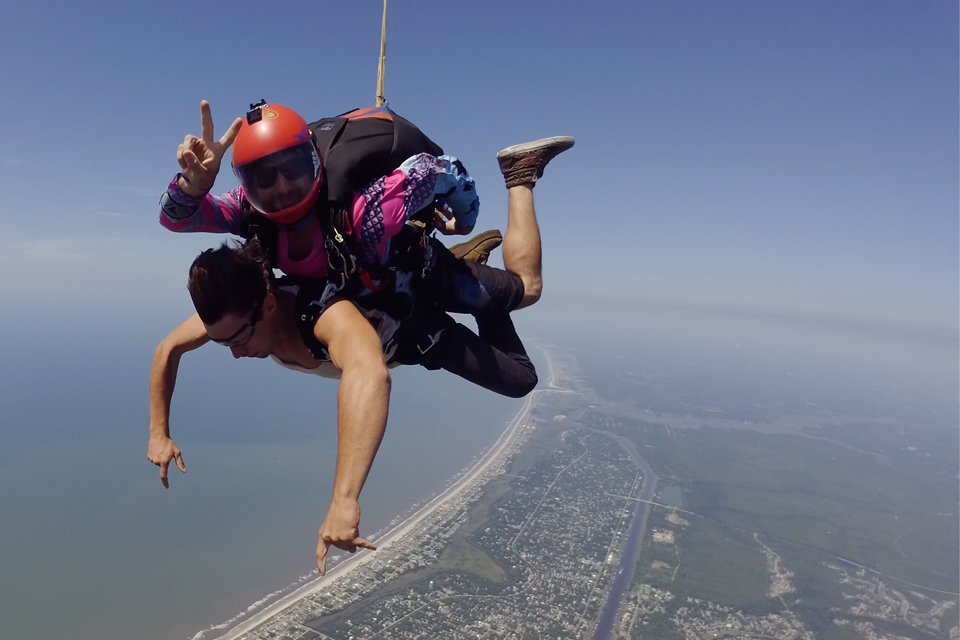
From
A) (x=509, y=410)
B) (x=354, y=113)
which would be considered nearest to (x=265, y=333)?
(x=354, y=113)

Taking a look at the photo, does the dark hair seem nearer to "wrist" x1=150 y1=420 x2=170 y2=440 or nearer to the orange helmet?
the orange helmet

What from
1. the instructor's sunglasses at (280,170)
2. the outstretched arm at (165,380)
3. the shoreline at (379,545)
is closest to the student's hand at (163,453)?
the outstretched arm at (165,380)

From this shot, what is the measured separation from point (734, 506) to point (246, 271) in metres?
66.4

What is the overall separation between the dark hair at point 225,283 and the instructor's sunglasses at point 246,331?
27 mm

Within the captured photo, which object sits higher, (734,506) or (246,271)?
(246,271)

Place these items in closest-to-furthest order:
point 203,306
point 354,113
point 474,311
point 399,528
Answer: point 203,306 → point 354,113 → point 474,311 → point 399,528

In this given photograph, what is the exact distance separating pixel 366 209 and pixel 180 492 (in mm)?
68544

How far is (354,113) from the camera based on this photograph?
2.26m

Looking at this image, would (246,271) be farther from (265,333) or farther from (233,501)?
(233,501)

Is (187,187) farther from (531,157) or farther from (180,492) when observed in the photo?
(180,492)

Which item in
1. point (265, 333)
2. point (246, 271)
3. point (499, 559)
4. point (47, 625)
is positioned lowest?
point (47, 625)

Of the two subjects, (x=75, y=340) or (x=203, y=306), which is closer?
(x=203, y=306)

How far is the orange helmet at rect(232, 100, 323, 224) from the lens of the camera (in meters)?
1.79

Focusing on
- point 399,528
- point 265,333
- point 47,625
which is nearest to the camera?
point 265,333
